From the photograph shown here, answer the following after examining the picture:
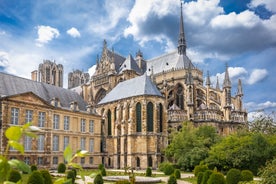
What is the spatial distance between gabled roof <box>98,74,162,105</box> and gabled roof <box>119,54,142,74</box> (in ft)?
31.0

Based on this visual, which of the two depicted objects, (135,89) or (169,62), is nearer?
(135,89)

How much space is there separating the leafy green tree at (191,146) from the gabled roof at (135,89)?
24.6ft

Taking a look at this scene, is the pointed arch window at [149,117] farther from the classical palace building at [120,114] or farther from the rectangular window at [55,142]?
the rectangular window at [55,142]

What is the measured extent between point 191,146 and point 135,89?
13.0m

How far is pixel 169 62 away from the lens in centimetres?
6328

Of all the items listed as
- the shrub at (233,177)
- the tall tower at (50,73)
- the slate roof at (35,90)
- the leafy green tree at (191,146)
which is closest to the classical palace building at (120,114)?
the slate roof at (35,90)

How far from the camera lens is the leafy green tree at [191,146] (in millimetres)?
35281

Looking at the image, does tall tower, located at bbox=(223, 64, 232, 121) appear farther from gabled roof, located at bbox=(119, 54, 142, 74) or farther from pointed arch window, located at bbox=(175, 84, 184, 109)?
gabled roof, located at bbox=(119, 54, 142, 74)

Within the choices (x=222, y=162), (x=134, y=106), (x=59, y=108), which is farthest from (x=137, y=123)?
(x=222, y=162)

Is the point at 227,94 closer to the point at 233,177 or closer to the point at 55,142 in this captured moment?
the point at 55,142

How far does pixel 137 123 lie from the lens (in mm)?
45375

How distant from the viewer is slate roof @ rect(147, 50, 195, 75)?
6028cm

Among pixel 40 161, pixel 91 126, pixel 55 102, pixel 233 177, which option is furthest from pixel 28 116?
pixel 233 177

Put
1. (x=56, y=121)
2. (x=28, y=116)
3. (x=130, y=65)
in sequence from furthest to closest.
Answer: (x=130, y=65) < (x=56, y=121) < (x=28, y=116)
